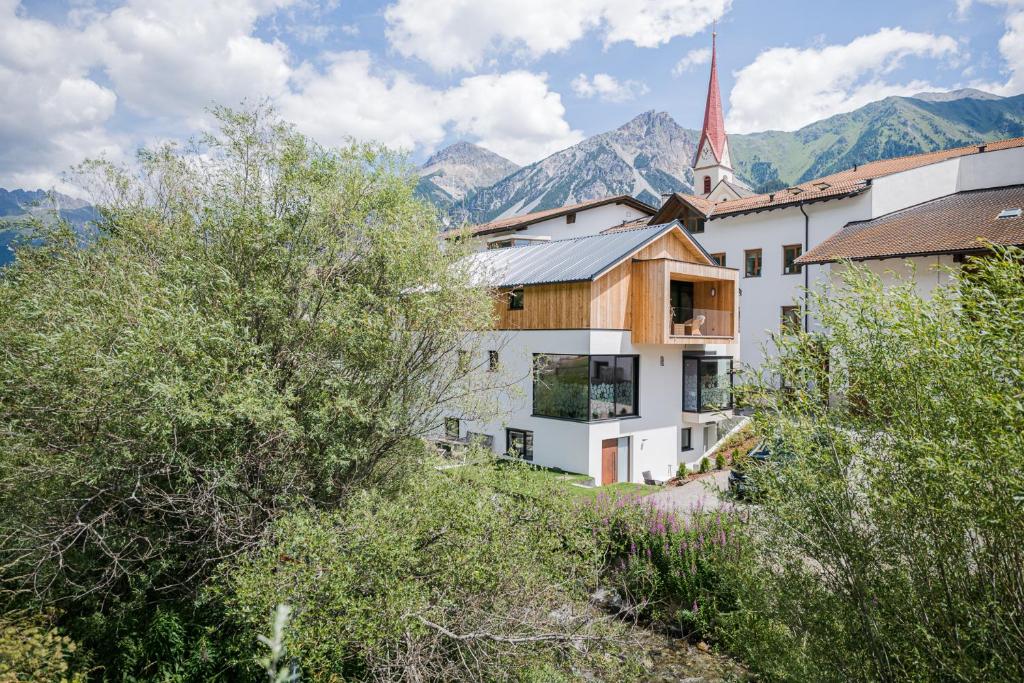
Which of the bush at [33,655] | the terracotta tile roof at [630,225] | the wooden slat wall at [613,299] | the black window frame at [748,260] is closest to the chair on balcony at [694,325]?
the wooden slat wall at [613,299]

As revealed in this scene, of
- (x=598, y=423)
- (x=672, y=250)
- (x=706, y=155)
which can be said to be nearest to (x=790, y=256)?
(x=672, y=250)

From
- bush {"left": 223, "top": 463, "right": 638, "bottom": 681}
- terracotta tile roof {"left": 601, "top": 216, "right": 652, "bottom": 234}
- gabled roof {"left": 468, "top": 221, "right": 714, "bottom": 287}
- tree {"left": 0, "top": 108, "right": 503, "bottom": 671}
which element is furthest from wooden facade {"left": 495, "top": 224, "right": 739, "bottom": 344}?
terracotta tile roof {"left": 601, "top": 216, "right": 652, "bottom": 234}

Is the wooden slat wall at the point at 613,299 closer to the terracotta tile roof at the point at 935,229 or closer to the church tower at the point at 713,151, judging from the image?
the terracotta tile roof at the point at 935,229

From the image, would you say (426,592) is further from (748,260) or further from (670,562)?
(748,260)

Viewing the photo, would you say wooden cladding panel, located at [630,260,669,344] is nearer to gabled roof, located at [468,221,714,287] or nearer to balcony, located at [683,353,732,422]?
gabled roof, located at [468,221,714,287]

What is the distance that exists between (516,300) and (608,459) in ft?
20.6

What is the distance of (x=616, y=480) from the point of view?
19.2m

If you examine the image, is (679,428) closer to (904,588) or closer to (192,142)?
(904,588)

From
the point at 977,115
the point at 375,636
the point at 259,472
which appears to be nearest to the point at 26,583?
the point at 259,472

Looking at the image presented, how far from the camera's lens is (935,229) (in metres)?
22.0

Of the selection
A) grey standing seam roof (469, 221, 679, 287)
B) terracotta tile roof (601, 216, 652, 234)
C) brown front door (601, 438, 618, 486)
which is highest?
terracotta tile roof (601, 216, 652, 234)

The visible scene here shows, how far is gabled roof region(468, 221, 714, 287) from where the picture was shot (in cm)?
1848

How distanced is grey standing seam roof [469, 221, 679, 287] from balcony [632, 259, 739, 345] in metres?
1.15

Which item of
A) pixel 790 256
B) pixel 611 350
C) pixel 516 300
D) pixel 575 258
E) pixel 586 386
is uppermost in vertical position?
pixel 790 256
